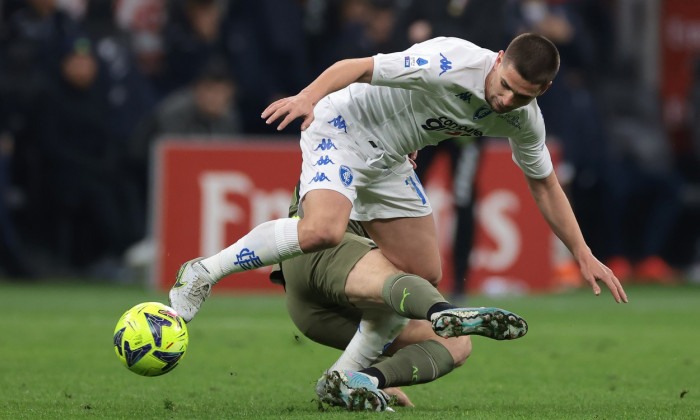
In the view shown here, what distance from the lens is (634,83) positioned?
14.7 m

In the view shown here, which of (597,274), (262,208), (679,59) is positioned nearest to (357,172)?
(597,274)

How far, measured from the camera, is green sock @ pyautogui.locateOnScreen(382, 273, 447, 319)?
15.9 feet

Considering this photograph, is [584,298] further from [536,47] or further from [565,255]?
[536,47]

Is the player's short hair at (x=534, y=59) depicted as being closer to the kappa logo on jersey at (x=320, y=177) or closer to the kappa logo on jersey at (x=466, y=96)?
the kappa logo on jersey at (x=466, y=96)

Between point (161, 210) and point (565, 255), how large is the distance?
4.25 metres

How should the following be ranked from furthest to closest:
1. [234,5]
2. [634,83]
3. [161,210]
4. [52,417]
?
[634,83], [234,5], [161,210], [52,417]

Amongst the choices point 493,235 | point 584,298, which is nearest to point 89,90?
point 493,235

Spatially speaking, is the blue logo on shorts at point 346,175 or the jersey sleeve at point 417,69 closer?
the jersey sleeve at point 417,69

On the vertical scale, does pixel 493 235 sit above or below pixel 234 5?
below

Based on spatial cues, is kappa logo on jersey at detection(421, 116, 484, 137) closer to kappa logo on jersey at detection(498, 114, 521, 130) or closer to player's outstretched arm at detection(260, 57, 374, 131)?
kappa logo on jersey at detection(498, 114, 521, 130)

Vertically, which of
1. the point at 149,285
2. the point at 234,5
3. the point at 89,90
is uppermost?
the point at 234,5

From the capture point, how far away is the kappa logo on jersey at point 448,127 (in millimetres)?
5398

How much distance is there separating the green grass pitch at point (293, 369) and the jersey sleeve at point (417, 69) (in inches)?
51.4

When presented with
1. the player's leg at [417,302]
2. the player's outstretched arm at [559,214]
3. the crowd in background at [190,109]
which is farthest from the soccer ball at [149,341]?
the crowd in background at [190,109]
